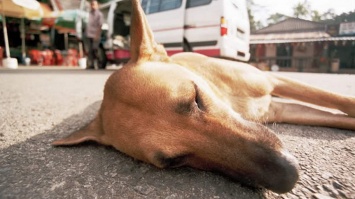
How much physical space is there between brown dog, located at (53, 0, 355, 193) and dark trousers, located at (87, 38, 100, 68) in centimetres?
922

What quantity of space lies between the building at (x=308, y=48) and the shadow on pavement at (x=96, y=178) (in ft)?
69.5

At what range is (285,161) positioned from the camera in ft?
3.81

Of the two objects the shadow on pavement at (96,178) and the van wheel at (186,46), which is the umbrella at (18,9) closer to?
the van wheel at (186,46)

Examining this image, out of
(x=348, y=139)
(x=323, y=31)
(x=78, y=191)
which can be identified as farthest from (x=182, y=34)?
(x=323, y=31)

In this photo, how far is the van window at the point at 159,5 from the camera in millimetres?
8328

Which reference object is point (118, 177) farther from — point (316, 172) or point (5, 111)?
point (5, 111)

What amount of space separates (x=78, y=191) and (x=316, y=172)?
1241 millimetres

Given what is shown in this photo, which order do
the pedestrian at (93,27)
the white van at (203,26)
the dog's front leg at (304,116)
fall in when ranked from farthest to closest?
the pedestrian at (93,27)
the white van at (203,26)
the dog's front leg at (304,116)

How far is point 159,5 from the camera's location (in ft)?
29.4

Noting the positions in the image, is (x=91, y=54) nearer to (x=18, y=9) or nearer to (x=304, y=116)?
(x=18, y=9)

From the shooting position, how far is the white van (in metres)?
7.35

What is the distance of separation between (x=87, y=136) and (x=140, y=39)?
84cm

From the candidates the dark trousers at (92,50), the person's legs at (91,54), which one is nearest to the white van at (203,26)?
A: the dark trousers at (92,50)

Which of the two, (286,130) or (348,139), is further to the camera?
(286,130)
